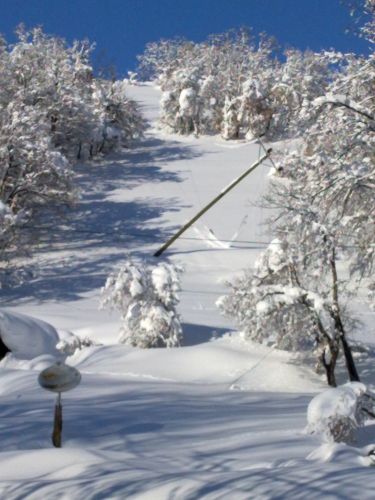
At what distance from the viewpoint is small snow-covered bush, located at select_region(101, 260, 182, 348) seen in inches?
750

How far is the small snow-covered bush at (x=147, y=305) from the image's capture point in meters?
19.1

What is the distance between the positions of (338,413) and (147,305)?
13025mm

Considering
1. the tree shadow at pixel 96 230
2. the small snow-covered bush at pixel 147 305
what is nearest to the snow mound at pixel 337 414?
the small snow-covered bush at pixel 147 305

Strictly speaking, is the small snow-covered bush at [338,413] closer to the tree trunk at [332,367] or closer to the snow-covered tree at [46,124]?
the tree trunk at [332,367]

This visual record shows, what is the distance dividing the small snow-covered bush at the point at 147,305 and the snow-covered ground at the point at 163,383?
0.78m

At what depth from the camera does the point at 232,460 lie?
256 inches

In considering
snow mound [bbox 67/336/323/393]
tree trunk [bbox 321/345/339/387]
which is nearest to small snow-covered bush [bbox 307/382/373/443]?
snow mound [bbox 67/336/323/393]

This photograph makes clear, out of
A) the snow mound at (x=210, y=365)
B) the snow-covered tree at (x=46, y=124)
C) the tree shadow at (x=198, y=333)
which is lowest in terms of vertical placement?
the snow mound at (x=210, y=365)

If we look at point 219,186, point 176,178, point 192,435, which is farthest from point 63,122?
Result: point 192,435

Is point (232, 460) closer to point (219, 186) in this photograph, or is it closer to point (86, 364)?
point (86, 364)

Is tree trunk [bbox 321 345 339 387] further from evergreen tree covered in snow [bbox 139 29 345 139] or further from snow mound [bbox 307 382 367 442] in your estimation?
evergreen tree covered in snow [bbox 139 29 345 139]

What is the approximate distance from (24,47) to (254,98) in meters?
15.7

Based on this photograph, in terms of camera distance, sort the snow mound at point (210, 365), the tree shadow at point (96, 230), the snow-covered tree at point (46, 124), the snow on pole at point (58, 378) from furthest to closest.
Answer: the snow-covered tree at point (46, 124), the tree shadow at point (96, 230), the snow mound at point (210, 365), the snow on pole at point (58, 378)

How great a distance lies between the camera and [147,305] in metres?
19.3
